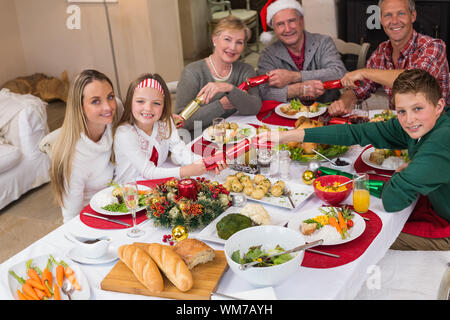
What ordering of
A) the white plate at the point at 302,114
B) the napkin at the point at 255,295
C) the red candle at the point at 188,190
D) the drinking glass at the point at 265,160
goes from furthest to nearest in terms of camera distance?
1. the white plate at the point at 302,114
2. the drinking glass at the point at 265,160
3. the red candle at the point at 188,190
4. the napkin at the point at 255,295

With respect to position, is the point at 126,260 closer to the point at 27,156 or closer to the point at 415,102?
the point at 415,102

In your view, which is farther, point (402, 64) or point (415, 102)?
point (402, 64)

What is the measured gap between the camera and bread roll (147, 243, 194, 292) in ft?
4.28

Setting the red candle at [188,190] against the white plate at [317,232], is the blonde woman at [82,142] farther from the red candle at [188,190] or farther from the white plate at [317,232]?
the white plate at [317,232]

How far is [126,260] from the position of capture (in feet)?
4.62

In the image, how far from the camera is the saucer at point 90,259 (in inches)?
58.3

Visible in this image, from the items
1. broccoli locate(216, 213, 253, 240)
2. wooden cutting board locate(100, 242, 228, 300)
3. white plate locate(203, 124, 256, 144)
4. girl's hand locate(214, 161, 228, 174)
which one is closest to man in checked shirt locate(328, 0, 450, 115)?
white plate locate(203, 124, 256, 144)

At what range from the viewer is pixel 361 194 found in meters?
1.69

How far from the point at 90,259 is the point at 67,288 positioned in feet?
0.46

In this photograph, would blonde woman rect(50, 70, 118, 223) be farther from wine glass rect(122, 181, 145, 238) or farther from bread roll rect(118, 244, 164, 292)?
bread roll rect(118, 244, 164, 292)

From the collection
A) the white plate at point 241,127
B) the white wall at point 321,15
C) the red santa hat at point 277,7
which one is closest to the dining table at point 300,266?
the white plate at point 241,127

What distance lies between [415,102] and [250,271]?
973 millimetres

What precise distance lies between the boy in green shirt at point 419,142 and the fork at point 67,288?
1.07m
